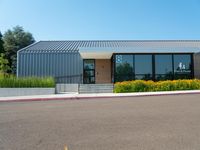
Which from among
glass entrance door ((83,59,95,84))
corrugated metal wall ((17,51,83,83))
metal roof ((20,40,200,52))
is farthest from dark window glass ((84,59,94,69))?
metal roof ((20,40,200,52))

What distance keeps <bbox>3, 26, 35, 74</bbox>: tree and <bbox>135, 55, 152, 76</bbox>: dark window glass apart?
34.2 m

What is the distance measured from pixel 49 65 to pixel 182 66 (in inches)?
543

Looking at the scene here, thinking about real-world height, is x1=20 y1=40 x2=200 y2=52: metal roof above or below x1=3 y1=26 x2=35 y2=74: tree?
below

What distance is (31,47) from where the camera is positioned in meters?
26.4

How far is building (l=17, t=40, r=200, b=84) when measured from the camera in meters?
21.2

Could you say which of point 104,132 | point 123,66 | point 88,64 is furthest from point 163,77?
point 104,132

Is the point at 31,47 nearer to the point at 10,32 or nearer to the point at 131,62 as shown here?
the point at 131,62

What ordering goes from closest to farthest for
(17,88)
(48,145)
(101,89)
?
(48,145)
(17,88)
(101,89)

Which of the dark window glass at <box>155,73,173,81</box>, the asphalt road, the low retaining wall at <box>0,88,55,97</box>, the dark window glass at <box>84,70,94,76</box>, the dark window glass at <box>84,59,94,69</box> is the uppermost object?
the dark window glass at <box>84,59,94,69</box>

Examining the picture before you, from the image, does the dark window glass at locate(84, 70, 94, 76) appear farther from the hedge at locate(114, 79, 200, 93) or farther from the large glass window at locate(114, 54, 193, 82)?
the hedge at locate(114, 79, 200, 93)

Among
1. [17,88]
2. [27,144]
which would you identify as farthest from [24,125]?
[17,88]

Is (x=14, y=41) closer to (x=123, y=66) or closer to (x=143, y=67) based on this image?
(x=123, y=66)

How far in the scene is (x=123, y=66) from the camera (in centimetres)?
2144

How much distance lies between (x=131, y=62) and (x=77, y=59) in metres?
6.59
